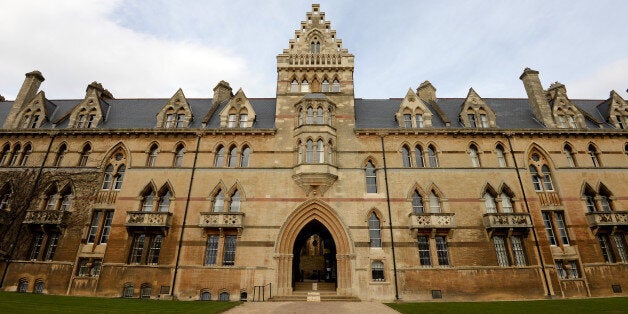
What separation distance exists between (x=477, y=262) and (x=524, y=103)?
1696cm

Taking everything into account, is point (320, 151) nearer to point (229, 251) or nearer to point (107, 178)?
point (229, 251)

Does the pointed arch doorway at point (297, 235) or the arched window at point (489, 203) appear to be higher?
the arched window at point (489, 203)

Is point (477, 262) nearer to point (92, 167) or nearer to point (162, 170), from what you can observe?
point (162, 170)

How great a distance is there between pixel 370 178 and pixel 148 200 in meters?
16.6

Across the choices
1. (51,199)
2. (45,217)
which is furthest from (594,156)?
(51,199)

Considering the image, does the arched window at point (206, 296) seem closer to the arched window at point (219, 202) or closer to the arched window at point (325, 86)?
the arched window at point (219, 202)

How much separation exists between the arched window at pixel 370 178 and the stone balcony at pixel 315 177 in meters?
2.54

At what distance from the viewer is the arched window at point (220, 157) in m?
23.2

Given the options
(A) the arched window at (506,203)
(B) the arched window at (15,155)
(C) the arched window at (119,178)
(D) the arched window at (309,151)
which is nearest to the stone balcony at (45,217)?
(C) the arched window at (119,178)

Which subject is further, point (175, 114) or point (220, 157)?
point (175, 114)

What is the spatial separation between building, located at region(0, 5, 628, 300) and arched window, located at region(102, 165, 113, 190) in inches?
3.2

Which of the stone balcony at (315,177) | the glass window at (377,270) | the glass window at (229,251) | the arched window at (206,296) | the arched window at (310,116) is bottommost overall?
the arched window at (206,296)

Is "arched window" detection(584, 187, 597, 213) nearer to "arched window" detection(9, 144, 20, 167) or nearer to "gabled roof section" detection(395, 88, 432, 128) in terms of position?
"gabled roof section" detection(395, 88, 432, 128)

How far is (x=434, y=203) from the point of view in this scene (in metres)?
22.0
